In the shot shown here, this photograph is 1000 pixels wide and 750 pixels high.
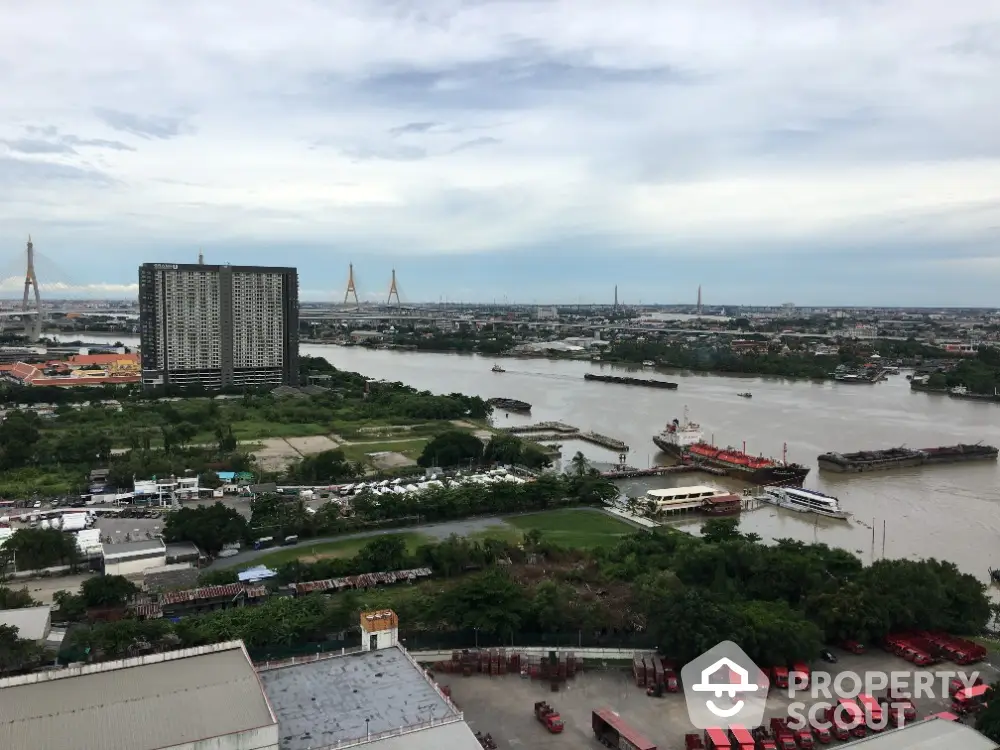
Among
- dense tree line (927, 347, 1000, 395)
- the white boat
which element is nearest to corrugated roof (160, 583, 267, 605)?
the white boat

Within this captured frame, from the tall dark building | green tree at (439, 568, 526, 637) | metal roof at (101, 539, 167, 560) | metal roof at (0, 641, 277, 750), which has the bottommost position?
metal roof at (101, 539, 167, 560)

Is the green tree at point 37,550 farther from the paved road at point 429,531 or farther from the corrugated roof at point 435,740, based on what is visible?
the corrugated roof at point 435,740

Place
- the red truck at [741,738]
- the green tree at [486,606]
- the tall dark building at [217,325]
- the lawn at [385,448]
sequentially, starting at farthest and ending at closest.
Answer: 1. the tall dark building at [217,325]
2. the lawn at [385,448]
3. the green tree at [486,606]
4. the red truck at [741,738]

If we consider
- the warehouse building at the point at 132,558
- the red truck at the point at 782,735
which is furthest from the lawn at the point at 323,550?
the red truck at the point at 782,735

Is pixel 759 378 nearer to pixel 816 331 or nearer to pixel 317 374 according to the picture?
pixel 317 374

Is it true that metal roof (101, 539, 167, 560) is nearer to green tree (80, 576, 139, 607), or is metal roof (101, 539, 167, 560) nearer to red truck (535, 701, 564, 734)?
green tree (80, 576, 139, 607)

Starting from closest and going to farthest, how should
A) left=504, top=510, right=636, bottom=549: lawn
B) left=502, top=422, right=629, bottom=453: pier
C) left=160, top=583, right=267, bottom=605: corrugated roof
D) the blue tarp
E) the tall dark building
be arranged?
left=160, top=583, right=267, bottom=605: corrugated roof < the blue tarp < left=504, top=510, right=636, bottom=549: lawn < left=502, top=422, right=629, bottom=453: pier < the tall dark building

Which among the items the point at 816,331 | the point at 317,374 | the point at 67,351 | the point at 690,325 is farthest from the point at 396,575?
the point at 690,325
